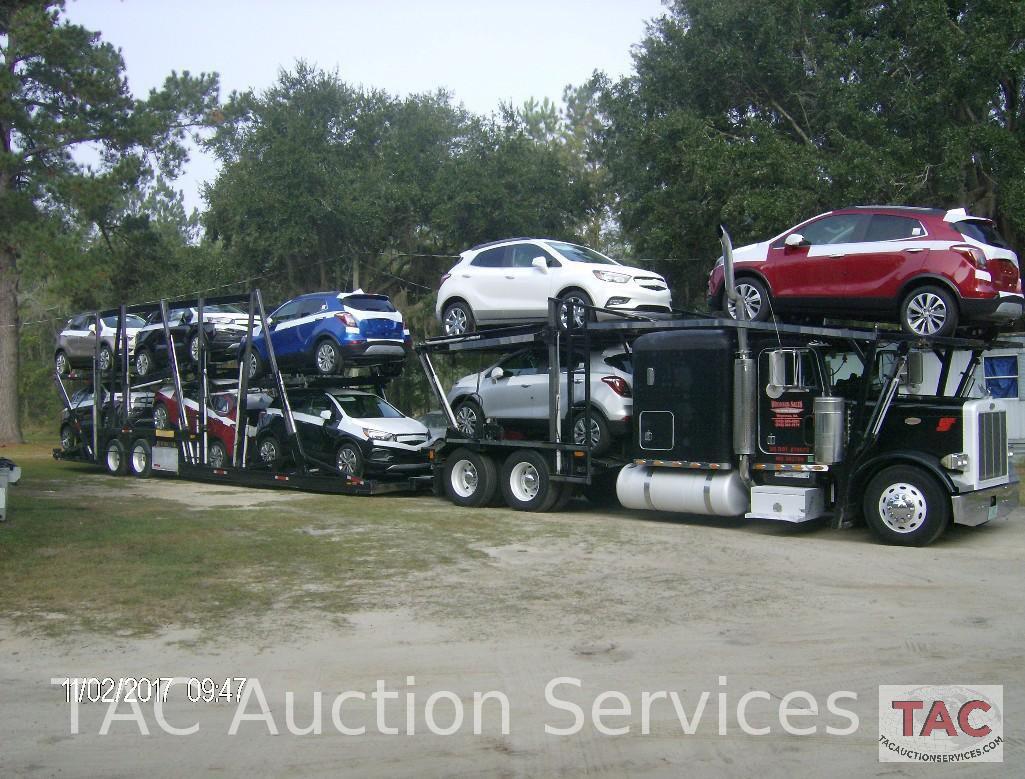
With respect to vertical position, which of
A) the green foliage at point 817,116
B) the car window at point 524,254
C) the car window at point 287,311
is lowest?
the car window at point 287,311

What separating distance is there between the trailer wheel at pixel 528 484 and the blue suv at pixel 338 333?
3.36 m

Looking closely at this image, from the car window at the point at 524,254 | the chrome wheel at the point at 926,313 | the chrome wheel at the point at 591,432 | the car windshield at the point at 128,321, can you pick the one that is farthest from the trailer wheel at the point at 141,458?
the chrome wheel at the point at 926,313

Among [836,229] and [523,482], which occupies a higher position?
[836,229]

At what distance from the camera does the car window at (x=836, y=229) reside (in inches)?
466

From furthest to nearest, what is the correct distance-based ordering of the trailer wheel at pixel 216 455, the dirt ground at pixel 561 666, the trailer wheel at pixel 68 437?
1. the trailer wheel at pixel 68 437
2. the trailer wheel at pixel 216 455
3. the dirt ground at pixel 561 666

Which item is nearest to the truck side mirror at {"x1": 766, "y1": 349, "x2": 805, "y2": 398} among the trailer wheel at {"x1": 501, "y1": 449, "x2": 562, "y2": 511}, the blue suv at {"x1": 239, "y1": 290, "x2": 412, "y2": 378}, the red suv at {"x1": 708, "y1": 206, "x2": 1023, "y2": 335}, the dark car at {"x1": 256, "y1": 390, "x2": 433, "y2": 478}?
the red suv at {"x1": 708, "y1": 206, "x2": 1023, "y2": 335}

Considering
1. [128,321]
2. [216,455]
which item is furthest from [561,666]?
[128,321]

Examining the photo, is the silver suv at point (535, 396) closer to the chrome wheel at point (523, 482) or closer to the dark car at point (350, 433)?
the chrome wheel at point (523, 482)

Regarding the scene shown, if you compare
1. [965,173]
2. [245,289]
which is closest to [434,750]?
[965,173]

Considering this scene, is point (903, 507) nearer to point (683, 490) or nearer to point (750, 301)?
point (683, 490)

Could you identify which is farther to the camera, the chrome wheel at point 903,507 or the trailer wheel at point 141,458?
the trailer wheel at point 141,458

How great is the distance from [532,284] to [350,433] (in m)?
4.22

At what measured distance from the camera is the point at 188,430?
1916 cm

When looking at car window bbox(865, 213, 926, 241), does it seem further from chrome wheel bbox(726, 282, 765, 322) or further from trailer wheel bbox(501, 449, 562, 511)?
trailer wheel bbox(501, 449, 562, 511)
